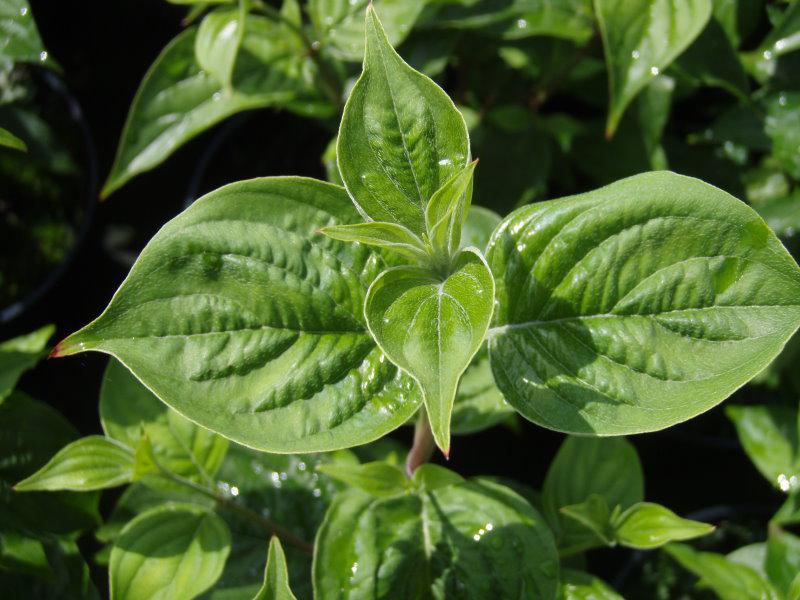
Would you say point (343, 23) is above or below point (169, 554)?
above

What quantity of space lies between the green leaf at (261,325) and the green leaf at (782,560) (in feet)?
1.83

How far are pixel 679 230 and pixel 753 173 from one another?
2.37ft

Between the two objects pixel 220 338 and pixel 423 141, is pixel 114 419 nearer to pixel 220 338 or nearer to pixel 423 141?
pixel 220 338

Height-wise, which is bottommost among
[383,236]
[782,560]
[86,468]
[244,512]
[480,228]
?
[782,560]

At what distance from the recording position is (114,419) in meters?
0.86

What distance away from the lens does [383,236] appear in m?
0.58

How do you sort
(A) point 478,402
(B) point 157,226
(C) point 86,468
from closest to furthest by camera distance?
1. (C) point 86,468
2. (A) point 478,402
3. (B) point 157,226

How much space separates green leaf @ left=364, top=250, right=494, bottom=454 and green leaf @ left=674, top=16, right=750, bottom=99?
0.63 m

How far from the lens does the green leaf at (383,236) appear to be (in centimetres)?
55

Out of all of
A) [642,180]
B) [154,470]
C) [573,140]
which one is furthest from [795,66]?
[154,470]

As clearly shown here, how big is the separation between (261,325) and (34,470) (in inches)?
18.4

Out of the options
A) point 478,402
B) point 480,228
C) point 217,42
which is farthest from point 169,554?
point 217,42

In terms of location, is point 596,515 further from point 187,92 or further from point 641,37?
point 187,92

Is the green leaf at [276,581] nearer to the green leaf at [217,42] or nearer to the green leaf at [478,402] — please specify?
the green leaf at [478,402]
